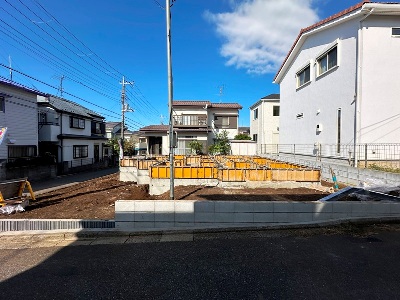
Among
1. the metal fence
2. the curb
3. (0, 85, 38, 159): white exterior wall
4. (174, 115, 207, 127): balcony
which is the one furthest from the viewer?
(174, 115, 207, 127): balcony

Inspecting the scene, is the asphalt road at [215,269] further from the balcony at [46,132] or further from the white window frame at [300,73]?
the balcony at [46,132]

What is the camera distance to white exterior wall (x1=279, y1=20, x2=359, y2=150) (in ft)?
36.1

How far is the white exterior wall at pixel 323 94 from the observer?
10992 millimetres

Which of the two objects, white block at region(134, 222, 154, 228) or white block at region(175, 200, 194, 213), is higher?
white block at region(175, 200, 194, 213)

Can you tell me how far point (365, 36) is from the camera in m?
10.3

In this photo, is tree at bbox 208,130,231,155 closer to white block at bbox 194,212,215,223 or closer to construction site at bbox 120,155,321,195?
construction site at bbox 120,155,321,195

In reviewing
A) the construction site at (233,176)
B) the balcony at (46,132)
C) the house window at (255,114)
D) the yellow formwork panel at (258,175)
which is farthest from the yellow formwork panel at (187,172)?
the house window at (255,114)

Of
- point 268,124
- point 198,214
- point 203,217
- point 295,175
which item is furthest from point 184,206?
point 268,124

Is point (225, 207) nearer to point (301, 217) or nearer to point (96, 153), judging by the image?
point (301, 217)

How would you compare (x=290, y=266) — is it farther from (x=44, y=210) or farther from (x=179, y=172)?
(x=44, y=210)

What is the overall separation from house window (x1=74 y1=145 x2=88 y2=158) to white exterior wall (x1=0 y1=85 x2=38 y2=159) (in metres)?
5.16

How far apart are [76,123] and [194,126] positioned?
471 inches

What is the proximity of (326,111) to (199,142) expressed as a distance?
14063 millimetres

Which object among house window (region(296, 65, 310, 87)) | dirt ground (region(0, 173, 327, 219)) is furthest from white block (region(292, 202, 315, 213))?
house window (region(296, 65, 310, 87))
